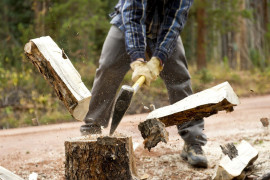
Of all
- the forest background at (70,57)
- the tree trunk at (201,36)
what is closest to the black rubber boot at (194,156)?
the forest background at (70,57)

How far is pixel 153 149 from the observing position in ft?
12.3


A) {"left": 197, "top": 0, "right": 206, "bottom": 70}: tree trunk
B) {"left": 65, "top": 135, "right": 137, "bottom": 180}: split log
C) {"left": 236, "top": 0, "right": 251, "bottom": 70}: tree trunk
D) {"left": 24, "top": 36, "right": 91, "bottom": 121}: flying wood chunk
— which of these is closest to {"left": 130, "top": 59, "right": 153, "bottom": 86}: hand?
{"left": 24, "top": 36, "right": 91, "bottom": 121}: flying wood chunk

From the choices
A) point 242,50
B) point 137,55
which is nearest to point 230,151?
point 137,55

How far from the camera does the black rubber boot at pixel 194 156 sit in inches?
120

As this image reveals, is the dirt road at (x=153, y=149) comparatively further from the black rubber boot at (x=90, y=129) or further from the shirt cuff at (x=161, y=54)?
the shirt cuff at (x=161, y=54)

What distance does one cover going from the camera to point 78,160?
91.0 inches

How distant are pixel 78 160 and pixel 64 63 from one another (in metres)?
0.77

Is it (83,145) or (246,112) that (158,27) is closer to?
(83,145)

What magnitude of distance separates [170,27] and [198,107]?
1.02 meters

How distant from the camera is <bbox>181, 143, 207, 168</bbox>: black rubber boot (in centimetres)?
306

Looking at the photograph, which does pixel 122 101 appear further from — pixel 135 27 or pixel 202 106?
pixel 135 27

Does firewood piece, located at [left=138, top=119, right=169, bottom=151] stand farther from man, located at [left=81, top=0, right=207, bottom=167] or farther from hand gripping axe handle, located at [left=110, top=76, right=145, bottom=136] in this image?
man, located at [left=81, top=0, right=207, bottom=167]

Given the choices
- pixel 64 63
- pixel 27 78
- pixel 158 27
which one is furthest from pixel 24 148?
pixel 27 78

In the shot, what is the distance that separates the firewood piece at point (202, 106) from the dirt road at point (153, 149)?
36 centimetres
